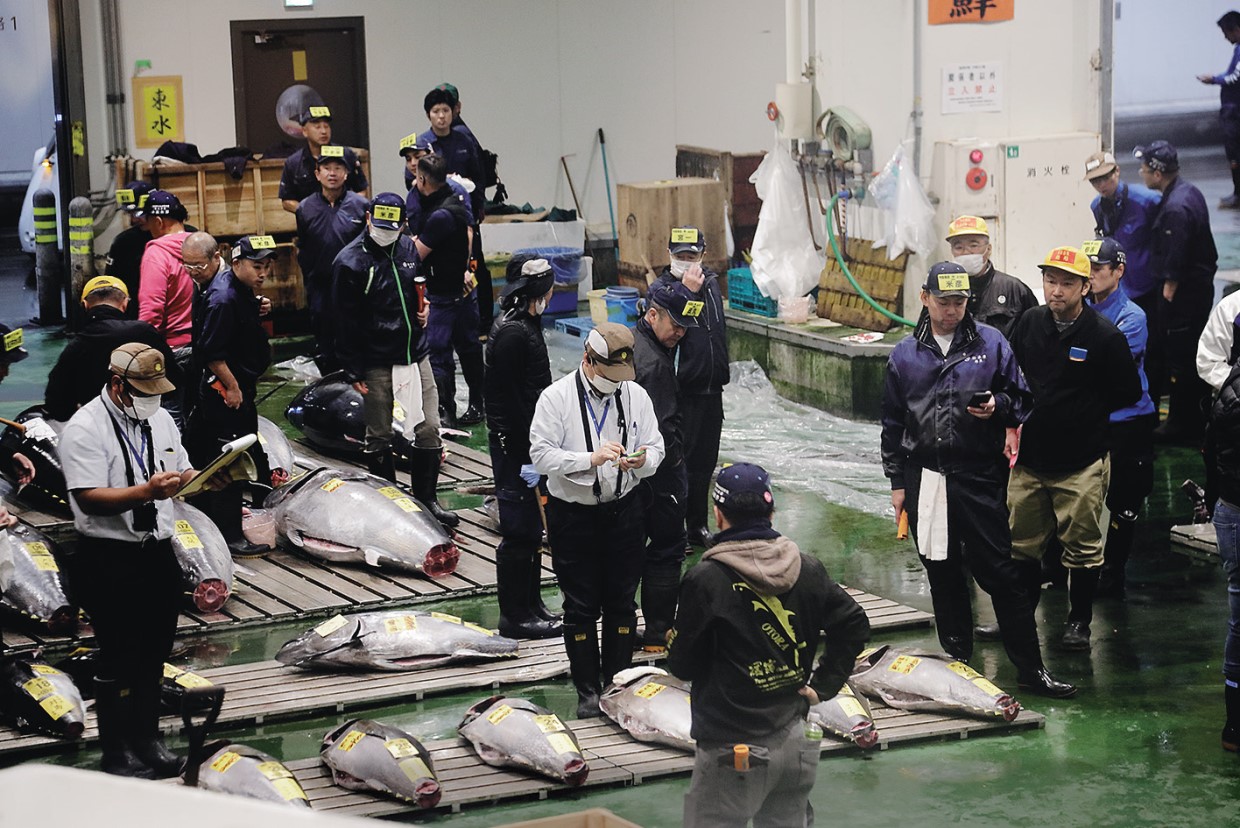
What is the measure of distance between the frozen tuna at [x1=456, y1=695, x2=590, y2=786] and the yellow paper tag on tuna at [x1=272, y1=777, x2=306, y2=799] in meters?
0.87

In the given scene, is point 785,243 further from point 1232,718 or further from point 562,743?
point 562,743

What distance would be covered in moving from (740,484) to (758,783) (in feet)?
3.00

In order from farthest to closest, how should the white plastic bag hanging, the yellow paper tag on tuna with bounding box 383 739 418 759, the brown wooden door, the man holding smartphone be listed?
the brown wooden door → the white plastic bag hanging → the man holding smartphone → the yellow paper tag on tuna with bounding box 383 739 418 759

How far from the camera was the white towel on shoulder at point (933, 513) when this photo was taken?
7.43m

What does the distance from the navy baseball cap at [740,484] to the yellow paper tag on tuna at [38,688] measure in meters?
3.49

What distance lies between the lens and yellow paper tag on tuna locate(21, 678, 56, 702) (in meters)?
7.20

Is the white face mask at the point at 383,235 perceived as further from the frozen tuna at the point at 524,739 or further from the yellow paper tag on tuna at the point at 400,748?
the yellow paper tag on tuna at the point at 400,748

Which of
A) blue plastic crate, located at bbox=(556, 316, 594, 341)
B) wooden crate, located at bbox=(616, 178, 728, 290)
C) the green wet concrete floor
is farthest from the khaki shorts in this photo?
wooden crate, located at bbox=(616, 178, 728, 290)

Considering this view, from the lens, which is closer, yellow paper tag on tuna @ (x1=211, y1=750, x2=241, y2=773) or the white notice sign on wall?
yellow paper tag on tuna @ (x1=211, y1=750, x2=241, y2=773)

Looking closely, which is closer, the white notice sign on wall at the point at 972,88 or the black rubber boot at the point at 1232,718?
the black rubber boot at the point at 1232,718

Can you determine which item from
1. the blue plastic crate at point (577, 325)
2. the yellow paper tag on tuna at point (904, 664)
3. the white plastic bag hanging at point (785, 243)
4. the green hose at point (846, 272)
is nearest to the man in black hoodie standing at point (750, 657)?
the yellow paper tag on tuna at point (904, 664)

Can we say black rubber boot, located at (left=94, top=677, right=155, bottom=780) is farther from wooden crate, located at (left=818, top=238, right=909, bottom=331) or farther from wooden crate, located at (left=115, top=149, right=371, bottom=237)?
wooden crate, located at (left=115, top=149, right=371, bottom=237)

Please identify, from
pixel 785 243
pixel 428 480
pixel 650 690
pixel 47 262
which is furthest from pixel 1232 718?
pixel 47 262

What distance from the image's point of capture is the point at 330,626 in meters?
7.98
